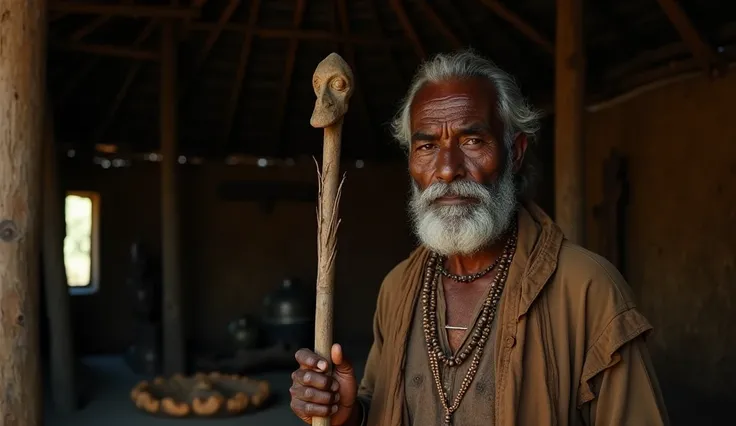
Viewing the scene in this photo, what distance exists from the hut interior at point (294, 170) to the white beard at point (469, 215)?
7.57 ft

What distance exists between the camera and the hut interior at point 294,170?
5109mm

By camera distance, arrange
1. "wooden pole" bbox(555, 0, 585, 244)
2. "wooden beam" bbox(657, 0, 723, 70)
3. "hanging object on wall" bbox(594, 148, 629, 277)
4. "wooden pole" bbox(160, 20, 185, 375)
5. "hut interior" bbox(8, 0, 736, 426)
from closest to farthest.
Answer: "wooden pole" bbox(555, 0, 585, 244) → "wooden beam" bbox(657, 0, 723, 70) → "hut interior" bbox(8, 0, 736, 426) → "hanging object on wall" bbox(594, 148, 629, 277) → "wooden pole" bbox(160, 20, 185, 375)

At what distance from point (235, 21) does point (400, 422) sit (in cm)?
582

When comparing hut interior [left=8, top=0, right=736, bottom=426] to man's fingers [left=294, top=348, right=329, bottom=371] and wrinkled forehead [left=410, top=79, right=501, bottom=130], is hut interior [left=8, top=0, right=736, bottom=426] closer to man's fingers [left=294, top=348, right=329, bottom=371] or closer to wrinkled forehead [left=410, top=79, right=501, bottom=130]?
wrinkled forehead [left=410, top=79, right=501, bottom=130]

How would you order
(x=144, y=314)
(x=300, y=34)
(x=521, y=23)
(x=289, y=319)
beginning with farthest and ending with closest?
1. (x=289, y=319)
2. (x=144, y=314)
3. (x=300, y=34)
4. (x=521, y=23)

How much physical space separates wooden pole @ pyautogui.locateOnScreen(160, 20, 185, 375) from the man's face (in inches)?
189

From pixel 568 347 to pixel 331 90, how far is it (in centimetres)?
74

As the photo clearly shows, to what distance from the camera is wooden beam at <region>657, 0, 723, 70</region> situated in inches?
186

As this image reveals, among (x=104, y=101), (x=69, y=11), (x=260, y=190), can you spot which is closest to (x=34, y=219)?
(x=69, y=11)

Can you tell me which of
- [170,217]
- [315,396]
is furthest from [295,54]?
[315,396]

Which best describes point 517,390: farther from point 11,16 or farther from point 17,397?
point 11,16

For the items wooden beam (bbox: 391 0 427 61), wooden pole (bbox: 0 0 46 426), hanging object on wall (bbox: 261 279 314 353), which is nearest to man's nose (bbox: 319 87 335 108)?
wooden pole (bbox: 0 0 46 426)

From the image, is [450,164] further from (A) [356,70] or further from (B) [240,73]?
(A) [356,70]

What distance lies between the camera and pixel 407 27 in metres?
6.45
